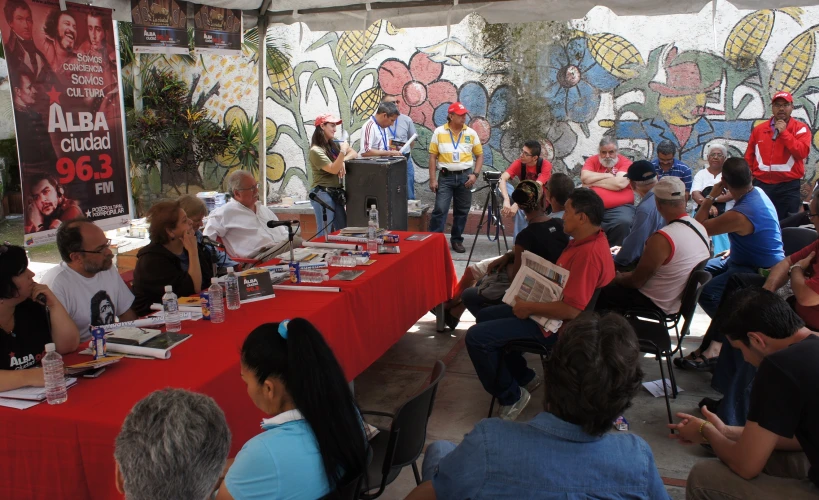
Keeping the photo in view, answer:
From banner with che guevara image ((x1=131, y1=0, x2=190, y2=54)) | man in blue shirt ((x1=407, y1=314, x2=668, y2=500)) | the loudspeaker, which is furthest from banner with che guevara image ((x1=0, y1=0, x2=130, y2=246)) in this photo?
man in blue shirt ((x1=407, y1=314, x2=668, y2=500))

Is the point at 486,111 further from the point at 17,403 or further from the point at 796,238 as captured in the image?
the point at 17,403

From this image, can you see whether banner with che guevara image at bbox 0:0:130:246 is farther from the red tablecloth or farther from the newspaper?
the newspaper

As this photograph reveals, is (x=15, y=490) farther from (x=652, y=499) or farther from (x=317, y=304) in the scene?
(x=652, y=499)

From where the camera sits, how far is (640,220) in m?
5.45

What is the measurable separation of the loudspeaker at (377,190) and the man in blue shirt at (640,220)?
2.63m

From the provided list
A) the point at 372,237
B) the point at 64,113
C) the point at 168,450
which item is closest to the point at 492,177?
the point at 372,237

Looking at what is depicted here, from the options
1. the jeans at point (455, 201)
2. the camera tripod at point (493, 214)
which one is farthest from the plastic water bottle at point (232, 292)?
the jeans at point (455, 201)

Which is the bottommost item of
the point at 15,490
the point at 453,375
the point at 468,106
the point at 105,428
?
the point at 453,375

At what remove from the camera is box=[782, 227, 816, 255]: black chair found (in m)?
5.17

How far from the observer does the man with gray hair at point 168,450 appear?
1.63 meters

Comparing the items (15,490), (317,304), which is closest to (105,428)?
(15,490)

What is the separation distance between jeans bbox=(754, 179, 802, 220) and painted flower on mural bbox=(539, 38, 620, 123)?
2.66 metres

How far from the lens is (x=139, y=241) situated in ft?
23.8

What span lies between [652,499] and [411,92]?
28.9 ft
